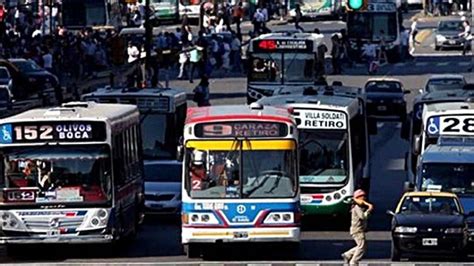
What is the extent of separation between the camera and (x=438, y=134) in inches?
1352

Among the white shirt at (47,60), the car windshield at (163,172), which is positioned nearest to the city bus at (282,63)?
the white shirt at (47,60)

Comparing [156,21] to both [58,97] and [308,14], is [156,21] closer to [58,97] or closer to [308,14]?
[308,14]

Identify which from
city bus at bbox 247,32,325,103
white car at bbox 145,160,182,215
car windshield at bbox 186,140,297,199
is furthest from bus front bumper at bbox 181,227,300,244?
city bus at bbox 247,32,325,103

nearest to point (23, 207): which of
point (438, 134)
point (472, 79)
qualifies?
point (438, 134)

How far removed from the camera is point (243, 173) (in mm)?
27438

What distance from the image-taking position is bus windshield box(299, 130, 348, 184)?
1296 inches

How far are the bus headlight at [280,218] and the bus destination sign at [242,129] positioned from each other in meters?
1.40

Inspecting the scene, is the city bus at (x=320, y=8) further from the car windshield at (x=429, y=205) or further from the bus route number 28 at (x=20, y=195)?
the bus route number 28 at (x=20, y=195)

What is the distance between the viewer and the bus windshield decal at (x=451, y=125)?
34125 mm

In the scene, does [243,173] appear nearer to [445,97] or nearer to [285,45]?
[445,97]

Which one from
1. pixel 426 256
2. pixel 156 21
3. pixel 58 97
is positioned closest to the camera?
pixel 426 256

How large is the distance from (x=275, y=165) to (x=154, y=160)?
1066 cm

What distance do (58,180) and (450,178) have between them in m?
7.28

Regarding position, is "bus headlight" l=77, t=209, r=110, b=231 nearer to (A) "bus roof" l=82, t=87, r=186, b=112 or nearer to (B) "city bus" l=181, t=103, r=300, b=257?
(B) "city bus" l=181, t=103, r=300, b=257
